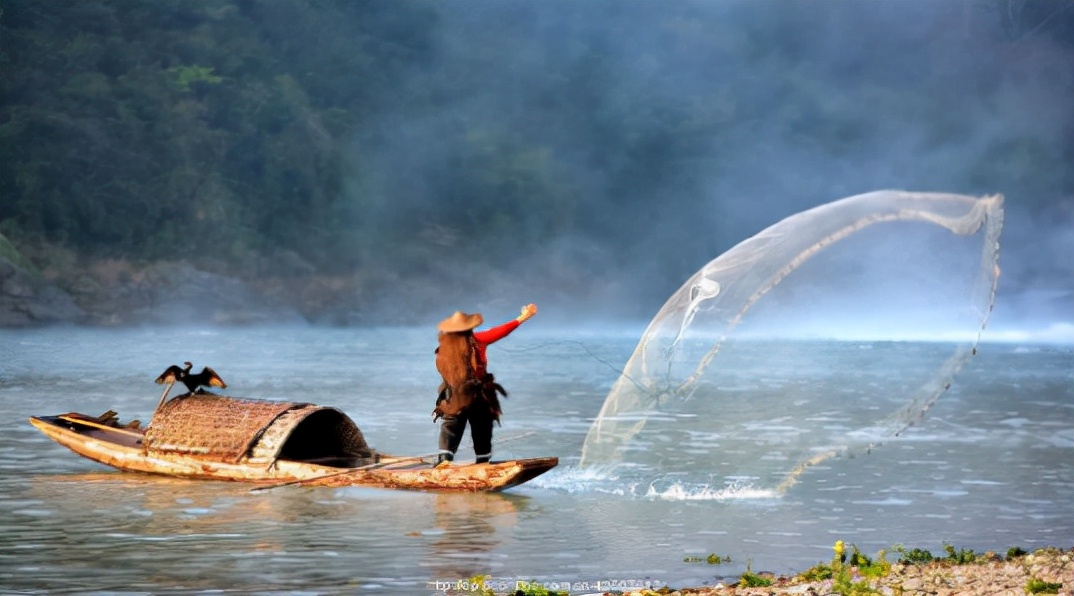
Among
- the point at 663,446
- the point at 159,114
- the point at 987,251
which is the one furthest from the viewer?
the point at 159,114

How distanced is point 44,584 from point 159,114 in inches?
3652

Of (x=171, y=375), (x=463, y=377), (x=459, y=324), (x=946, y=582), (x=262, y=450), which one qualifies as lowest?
(x=946, y=582)

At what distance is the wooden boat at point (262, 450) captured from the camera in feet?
43.6

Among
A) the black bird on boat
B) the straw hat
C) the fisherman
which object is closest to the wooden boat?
the black bird on boat

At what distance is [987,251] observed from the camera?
35.3 ft

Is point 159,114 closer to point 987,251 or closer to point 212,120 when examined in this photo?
point 212,120

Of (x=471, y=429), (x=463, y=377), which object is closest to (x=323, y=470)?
(x=471, y=429)

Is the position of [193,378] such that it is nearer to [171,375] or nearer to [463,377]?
[171,375]

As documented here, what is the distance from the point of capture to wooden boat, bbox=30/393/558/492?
13281mm

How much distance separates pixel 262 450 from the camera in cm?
1373

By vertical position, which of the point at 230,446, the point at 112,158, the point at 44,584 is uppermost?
the point at 112,158

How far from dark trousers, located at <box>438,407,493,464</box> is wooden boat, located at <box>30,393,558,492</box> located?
0.94ft

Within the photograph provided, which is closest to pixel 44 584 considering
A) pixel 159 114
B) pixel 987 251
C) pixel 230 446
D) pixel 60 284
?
pixel 230 446

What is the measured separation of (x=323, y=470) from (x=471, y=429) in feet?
5.04
